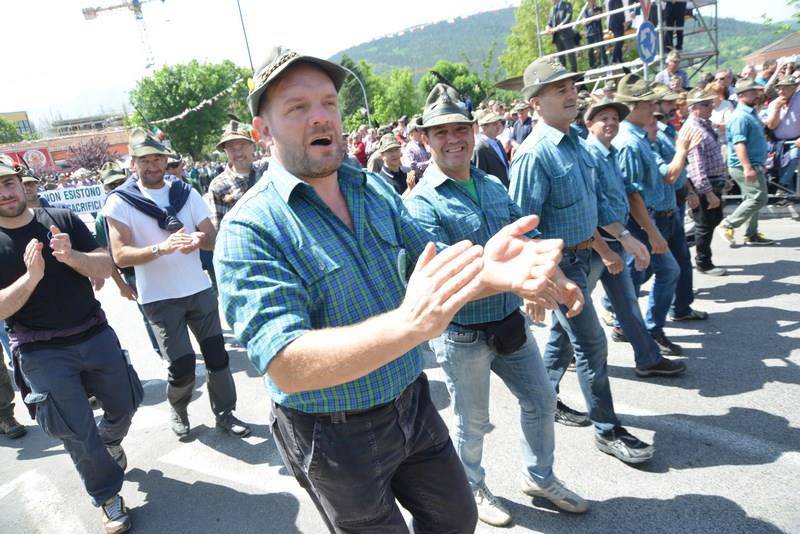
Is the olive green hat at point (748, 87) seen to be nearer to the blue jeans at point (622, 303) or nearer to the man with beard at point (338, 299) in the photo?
the blue jeans at point (622, 303)

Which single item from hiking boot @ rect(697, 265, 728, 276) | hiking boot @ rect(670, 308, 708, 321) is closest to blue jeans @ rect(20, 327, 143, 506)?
hiking boot @ rect(670, 308, 708, 321)

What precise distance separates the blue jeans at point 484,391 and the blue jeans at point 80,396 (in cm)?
214

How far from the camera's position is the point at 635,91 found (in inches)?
183

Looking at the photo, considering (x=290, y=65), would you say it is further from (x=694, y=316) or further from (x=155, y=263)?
(x=694, y=316)

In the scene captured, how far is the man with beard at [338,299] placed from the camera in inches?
55.1

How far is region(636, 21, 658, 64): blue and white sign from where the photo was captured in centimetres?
834

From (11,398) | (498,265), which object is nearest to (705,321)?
(498,265)

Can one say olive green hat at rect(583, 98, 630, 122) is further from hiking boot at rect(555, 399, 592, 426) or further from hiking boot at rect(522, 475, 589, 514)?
hiking boot at rect(522, 475, 589, 514)

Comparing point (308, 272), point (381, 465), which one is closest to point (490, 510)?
point (381, 465)

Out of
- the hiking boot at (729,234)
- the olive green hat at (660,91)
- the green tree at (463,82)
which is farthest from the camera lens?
the green tree at (463,82)

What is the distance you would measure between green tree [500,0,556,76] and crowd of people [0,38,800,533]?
4700 centimetres

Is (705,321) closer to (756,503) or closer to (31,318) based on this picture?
(756,503)

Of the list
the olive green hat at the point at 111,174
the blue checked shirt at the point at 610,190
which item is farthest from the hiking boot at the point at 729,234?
the olive green hat at the point at 111,174

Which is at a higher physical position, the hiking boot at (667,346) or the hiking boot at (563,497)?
the hiking boot at (563,497)
